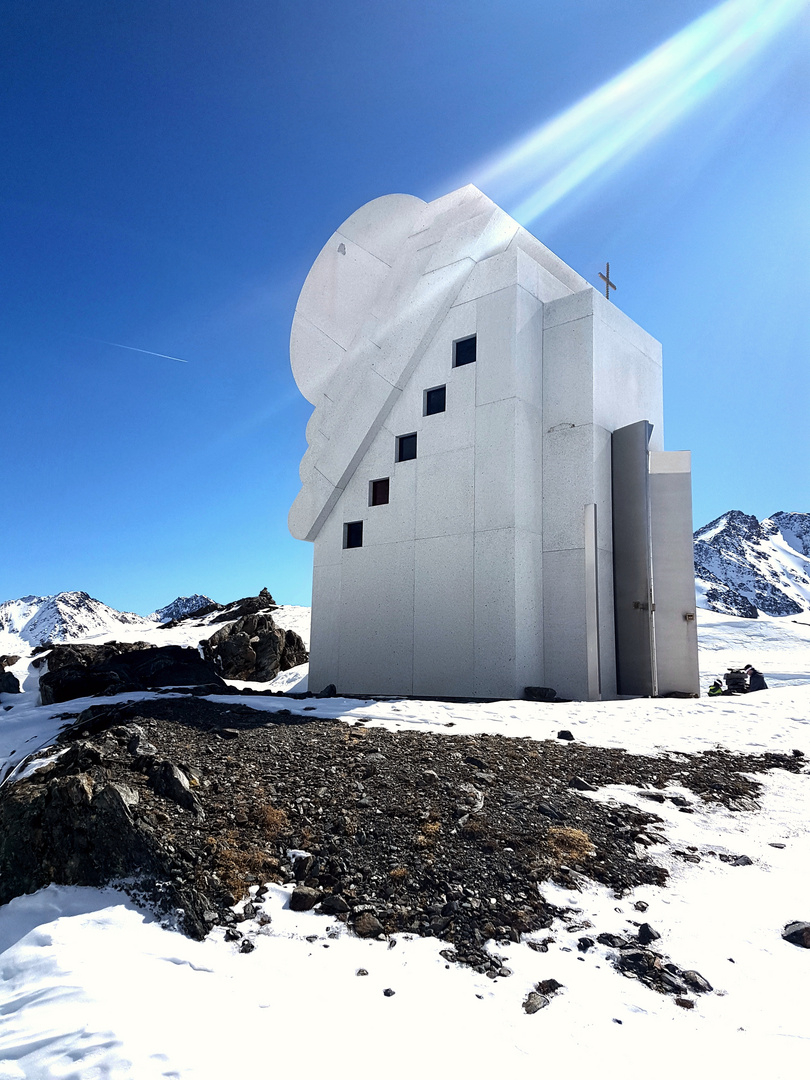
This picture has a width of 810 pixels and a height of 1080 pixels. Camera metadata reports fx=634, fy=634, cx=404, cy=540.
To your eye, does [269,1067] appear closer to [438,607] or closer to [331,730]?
[331,730]

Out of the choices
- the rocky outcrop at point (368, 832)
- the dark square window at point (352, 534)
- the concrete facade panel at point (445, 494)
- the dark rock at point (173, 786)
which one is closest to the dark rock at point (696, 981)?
the rocky outcrop at point (368, 832)

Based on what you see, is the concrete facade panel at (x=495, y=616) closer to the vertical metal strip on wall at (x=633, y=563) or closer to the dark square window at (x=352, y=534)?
the vertical metal strip on wall at (x=633, y=563)

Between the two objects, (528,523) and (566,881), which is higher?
(528,523)

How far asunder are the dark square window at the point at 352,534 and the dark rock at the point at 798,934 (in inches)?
455

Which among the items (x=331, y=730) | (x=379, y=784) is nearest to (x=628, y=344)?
(x=331, y=730)

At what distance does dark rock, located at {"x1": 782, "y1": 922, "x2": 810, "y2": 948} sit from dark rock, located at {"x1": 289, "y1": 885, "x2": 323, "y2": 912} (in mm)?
2434

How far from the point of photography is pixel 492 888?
3.59 metres

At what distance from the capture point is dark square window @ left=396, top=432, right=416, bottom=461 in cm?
1360

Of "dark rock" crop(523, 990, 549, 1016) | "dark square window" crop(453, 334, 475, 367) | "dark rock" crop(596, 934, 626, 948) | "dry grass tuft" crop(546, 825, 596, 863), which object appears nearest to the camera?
"dark rock" crop(523, 990, 549, 1016)

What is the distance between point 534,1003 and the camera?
264 cm

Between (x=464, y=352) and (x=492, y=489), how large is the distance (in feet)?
10.5

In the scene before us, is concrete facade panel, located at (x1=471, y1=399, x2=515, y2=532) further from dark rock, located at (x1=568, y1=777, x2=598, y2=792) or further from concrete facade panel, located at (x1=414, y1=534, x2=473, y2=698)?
dark rock, located at (x1=568, y1=777, x2=598, y2=792)

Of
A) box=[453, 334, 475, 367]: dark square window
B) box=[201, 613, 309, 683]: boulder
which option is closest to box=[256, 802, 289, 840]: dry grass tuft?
box=[453, 334, 475, 367]: dark square window

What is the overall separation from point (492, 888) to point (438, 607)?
880 cm
